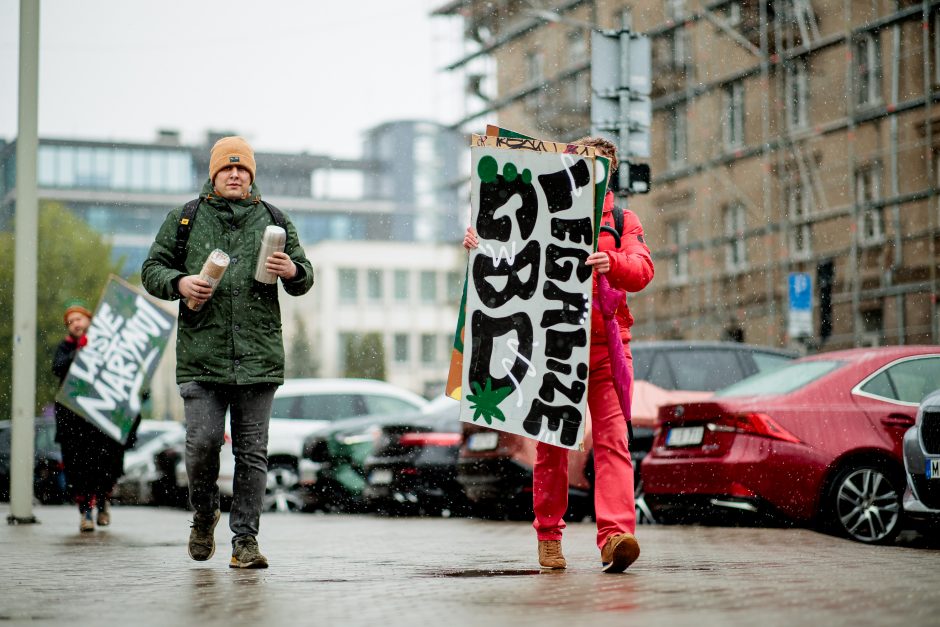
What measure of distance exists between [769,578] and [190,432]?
2743 millimetres

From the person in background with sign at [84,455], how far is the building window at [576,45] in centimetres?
3008

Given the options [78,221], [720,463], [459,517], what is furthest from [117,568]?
[78,221]

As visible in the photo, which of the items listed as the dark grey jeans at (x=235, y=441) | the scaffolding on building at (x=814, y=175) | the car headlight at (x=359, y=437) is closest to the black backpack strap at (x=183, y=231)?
the dark grey jeans at (x=235, y=441)

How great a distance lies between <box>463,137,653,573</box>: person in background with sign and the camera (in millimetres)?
6934

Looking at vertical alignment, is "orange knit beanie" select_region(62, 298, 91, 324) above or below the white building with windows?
below

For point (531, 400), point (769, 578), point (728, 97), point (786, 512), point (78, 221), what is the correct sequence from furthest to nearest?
point (78, 221) < point (728, 97) < point (786, 512) < point (531, 400) < point (769, 578)

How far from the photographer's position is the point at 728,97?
1287 inches

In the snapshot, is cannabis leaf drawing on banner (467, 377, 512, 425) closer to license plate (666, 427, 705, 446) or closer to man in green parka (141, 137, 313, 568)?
man in green parka (141, 137, 313, 568)

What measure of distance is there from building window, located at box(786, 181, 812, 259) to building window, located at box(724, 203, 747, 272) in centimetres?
133

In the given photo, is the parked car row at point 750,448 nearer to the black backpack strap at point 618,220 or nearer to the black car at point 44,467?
the black backpack strap at point 618,220

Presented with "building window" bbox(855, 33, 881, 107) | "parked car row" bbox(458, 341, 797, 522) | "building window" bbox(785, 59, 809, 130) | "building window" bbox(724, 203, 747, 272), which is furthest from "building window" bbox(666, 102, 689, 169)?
"parked car row" bbox(458, 341, 797, 522)

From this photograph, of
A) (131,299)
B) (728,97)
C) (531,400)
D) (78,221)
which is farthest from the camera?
(78,221)

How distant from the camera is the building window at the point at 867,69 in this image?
89.8 feet

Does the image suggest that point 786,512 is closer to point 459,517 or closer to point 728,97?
point 459,517
